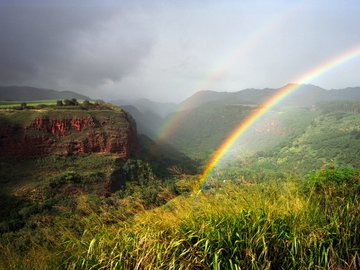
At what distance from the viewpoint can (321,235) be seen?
4262mm

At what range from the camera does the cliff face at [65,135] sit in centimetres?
6200

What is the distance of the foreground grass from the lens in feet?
13.1

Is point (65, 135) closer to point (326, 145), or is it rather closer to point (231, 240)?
point (231, 240)

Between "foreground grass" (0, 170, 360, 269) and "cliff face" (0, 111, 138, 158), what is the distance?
211ft

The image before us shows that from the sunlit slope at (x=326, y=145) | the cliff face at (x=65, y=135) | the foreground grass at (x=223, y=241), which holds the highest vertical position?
the foreground grass at (x=223, y=241)

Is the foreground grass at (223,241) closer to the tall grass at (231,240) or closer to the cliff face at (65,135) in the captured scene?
the tall grass at (231,240)

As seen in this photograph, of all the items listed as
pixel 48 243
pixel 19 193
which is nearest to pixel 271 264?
pixel 48 243

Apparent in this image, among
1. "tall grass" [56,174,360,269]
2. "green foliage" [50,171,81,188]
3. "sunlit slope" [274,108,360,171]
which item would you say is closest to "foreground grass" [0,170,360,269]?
"tall grass" [56,174,360,269]

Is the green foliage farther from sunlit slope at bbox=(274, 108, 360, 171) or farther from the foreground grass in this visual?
sunlit slope at bbox=(274, 108, 360, 171)

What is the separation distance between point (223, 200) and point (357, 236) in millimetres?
2040

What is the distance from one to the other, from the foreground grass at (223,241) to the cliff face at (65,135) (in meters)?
64.4

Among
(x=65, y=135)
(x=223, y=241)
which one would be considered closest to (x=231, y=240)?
(x=223, y=241)

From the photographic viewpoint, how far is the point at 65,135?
69.0 meters

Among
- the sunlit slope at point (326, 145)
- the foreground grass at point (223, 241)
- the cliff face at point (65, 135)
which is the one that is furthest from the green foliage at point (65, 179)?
the sunlit slope at point (326, 145)
